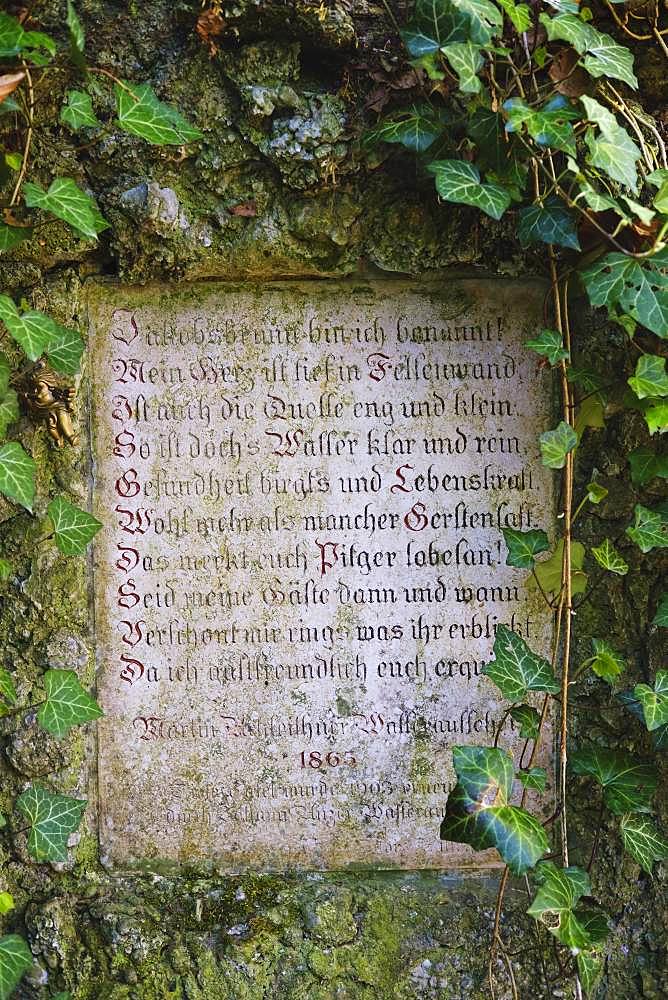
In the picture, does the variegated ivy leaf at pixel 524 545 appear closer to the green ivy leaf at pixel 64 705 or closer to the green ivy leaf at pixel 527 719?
the green ivy leaf at pixel 527 719

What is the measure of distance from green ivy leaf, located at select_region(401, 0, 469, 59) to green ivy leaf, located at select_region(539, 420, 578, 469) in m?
0.95

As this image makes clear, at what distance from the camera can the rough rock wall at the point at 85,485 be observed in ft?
8.00

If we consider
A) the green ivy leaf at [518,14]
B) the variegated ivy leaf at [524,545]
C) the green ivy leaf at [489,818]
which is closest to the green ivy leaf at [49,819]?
the green ivy leaf at [489,818]

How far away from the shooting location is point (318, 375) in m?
2.68

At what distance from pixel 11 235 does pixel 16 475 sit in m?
0.61

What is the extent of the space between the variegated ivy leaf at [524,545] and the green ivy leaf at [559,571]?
5.4 inches

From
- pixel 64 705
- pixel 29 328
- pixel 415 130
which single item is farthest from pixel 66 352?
pixel 415 130

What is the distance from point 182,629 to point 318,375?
32.4 inches

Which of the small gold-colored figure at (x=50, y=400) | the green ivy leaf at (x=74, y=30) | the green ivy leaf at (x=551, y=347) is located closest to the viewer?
the green ivy leaf at (x=74, y=30)

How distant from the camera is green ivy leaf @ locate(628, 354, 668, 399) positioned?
237 cm

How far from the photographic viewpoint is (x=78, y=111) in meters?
2.23

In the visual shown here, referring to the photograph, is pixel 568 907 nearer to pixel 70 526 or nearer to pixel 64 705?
pixel 64 705

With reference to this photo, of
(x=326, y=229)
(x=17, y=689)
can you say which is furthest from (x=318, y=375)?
(x=17, y=689)

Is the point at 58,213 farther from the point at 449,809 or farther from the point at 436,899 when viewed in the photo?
the point at 436,899
